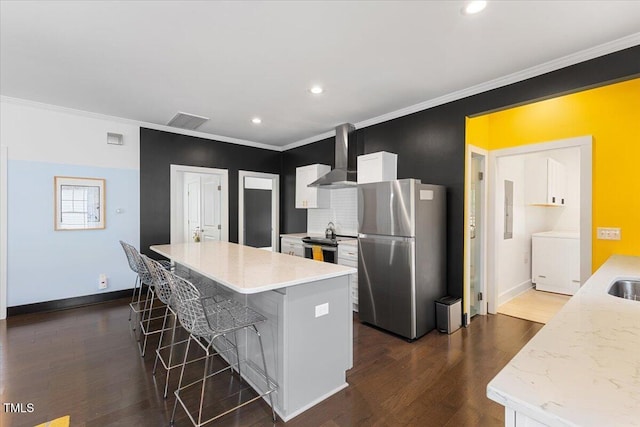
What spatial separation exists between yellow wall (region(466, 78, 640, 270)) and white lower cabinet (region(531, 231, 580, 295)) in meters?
1.94

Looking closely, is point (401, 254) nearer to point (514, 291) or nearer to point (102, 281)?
point (514, 291)

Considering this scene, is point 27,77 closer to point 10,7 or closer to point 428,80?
point 10,7

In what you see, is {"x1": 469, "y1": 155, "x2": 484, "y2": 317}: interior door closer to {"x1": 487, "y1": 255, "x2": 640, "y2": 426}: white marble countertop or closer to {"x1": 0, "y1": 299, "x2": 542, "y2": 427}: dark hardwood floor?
{"x1": 0, "y1": 299, "x2": 542, "y2": 427}: dark hardwood floor

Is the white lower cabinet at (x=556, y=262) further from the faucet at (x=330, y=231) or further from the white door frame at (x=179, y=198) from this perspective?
the white door frame at (x=179, y=198)

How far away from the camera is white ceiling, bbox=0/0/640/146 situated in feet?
6.56

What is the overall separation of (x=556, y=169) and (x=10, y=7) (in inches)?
262

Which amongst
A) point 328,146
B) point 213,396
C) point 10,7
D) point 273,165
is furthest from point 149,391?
point 273,165

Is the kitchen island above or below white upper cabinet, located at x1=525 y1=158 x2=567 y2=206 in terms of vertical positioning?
below

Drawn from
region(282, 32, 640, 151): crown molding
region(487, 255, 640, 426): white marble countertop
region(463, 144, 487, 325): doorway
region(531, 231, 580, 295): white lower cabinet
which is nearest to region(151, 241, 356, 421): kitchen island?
region(487, 255, 640, 426): white marble countertop

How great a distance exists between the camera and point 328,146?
5.22 metres

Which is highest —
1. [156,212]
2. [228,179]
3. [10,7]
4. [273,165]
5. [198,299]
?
[10,7]

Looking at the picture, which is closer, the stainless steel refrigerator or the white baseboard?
the stainless steel refrigerator

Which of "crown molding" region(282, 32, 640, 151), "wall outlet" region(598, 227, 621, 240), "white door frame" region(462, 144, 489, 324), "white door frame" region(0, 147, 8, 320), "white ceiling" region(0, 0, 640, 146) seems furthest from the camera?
"white door frame" region(0, 147, 8, 320)

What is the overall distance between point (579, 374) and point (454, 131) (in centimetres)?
316
